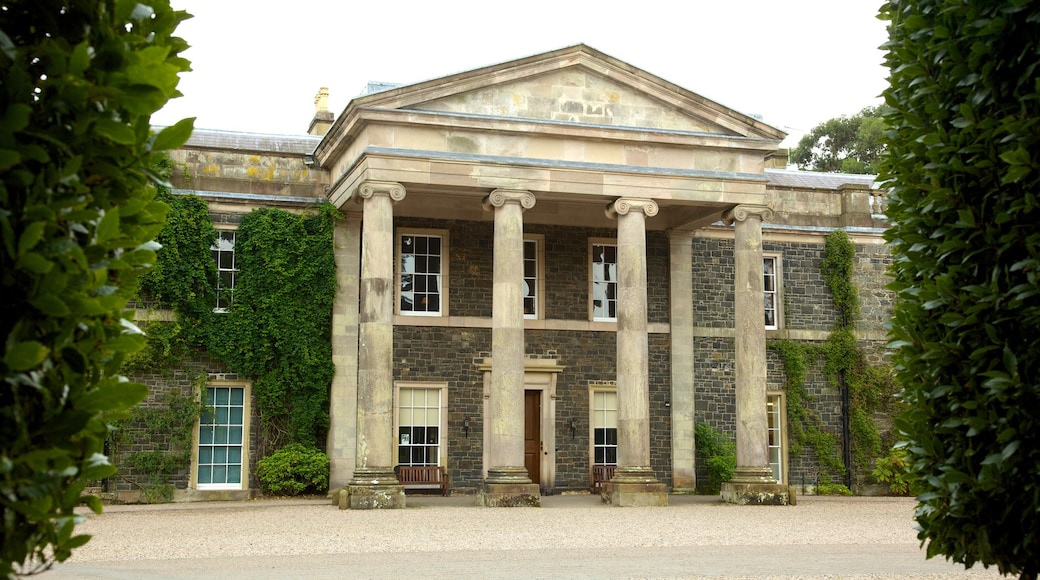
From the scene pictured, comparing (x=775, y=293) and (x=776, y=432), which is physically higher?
(x=775, y=293)

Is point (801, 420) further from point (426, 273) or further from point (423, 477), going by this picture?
point (426, 273)

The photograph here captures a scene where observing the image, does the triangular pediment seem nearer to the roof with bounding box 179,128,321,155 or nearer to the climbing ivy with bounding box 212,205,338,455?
the climbing ivy with bounding box 212,205,338,455

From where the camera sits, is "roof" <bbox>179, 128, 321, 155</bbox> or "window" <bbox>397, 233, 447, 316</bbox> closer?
"window" <bbox>397, 233, 447, 316</bbox>

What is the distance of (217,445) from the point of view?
72.4 feet

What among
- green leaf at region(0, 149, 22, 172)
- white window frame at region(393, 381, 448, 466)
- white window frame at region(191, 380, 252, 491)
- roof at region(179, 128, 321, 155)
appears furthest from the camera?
roof at region(179, 128, 321, 155)

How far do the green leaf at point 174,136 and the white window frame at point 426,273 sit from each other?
738 inches

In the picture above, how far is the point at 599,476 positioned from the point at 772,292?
633cm

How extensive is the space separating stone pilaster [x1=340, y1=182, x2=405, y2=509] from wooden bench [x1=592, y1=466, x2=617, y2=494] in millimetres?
5889

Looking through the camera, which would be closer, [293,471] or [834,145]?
[293,471]

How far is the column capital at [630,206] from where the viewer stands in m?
20.9

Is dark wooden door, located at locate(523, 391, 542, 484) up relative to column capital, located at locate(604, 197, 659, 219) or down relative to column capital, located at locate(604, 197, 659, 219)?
down

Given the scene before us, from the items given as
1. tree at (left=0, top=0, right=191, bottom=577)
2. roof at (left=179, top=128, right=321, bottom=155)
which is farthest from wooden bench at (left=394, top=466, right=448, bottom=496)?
tree at (left=0, top=0, right=191, bottom=577)

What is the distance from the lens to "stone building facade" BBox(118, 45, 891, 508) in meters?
19.8

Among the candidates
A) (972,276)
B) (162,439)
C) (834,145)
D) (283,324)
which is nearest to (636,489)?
(283,324)
